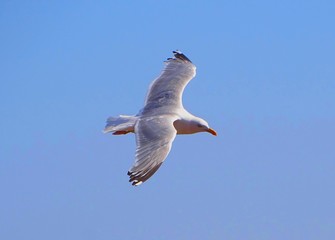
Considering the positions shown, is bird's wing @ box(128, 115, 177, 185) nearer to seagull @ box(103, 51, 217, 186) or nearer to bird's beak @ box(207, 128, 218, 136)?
seagull @ box(103, 51, 217, 186)

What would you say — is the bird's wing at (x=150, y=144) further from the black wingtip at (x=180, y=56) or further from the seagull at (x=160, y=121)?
the black wingtip at (x=180, y=56)

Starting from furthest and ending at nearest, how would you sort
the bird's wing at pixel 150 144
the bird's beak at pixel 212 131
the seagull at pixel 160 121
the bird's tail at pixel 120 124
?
the bird's beak at pixel 212 131 → the bird's tail at pixel 120 124 → the seagull at pixel 160 121 → the bird's wing at pixel 150 144

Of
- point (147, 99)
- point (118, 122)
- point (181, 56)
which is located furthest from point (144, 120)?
point (181, 56)

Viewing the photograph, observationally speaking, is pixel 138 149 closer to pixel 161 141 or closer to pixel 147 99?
pixel 161 141

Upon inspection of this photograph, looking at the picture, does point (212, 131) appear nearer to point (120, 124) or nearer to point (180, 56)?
point (120, 124)

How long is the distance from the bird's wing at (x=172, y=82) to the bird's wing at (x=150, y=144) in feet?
3.90

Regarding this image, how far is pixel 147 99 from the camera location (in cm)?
1770

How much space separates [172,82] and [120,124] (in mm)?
2591

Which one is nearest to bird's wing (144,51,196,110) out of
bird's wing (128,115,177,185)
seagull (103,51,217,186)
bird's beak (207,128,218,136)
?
seagull (103,51,217,186)

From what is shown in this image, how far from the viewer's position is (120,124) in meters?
16.3

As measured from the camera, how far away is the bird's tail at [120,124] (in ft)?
52.7

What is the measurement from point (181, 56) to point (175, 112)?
330 cm

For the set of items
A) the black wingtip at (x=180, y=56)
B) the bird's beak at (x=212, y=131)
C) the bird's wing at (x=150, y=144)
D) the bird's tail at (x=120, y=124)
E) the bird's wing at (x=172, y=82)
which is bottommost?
the bird's wing at (x=150, y=144)

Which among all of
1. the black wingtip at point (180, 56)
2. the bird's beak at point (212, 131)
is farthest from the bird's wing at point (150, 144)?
the black wingtip at point (180, 56)
